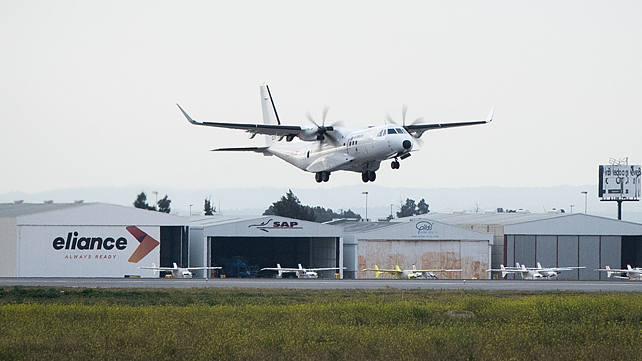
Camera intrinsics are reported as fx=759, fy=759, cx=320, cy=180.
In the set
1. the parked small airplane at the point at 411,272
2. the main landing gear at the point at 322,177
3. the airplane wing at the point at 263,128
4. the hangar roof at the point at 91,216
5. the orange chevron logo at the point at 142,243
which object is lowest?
the parked small airplane at the point at 411,272

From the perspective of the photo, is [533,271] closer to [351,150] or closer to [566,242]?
[566,242]

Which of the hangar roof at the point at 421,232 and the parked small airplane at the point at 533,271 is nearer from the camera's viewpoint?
the parked small airplane at the point at 533,271

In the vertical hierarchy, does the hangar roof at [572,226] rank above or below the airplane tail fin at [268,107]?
below

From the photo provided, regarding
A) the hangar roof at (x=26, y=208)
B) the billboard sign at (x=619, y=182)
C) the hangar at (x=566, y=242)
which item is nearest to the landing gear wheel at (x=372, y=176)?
the hangar roof at (x=26, y=208)

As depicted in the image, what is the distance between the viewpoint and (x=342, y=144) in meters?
40.1

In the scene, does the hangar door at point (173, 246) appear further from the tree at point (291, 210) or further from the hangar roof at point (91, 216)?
the tree at point (291, 210)

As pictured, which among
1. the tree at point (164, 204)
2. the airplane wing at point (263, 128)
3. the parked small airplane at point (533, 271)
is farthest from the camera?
the tree at point (164, 204)

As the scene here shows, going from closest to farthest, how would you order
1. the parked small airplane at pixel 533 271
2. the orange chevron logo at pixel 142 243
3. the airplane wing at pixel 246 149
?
the airplane wing at pixel 246 149, the orange chevron logo at pixel 142 243, the parked small airplane at pixel 533 271

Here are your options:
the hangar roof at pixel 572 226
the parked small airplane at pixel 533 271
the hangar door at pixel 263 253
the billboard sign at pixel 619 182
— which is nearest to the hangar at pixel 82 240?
the hangar door at pixel 263 253

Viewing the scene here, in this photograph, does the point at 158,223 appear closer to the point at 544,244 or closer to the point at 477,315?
the point at 544,244

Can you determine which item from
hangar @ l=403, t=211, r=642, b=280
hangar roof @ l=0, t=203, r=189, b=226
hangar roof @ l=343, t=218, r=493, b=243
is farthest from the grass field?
hangar @ l=403, t=211, r=642, b=280

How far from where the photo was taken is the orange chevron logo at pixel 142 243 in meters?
65.8

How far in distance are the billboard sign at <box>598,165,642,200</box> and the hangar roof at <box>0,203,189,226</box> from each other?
5458 centimetres

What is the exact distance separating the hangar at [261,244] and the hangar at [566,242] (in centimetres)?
1715
